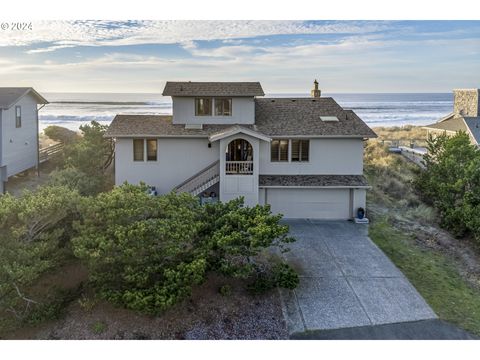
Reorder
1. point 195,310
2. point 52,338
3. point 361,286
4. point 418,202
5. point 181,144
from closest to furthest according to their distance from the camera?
point 52,338, point 195,310, point 361,286, point 181,144, point 418,202

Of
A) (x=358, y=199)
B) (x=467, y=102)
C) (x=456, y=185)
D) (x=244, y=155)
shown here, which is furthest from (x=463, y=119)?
(x=244, y=155)

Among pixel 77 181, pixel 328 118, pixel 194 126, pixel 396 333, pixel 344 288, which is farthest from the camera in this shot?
pixel 328 118

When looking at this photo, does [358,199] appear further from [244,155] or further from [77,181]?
[77,181]

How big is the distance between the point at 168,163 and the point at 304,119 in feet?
18.9

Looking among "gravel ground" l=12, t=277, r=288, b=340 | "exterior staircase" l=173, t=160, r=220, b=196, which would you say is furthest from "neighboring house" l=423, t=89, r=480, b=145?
"gravel ground" l=12, t=277, r=288, b=340

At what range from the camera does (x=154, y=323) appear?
9.27 meters

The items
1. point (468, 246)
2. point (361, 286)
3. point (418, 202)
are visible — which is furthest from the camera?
point (418, 202)

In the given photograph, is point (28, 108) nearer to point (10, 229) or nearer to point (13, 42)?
point (13, 42)

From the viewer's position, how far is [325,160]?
16422mm

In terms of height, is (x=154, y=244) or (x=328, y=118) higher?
(x=328, y=118)

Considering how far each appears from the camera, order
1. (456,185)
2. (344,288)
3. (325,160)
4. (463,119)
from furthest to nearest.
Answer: (463,119) → (325,160) → (456,185) → (344,288)
